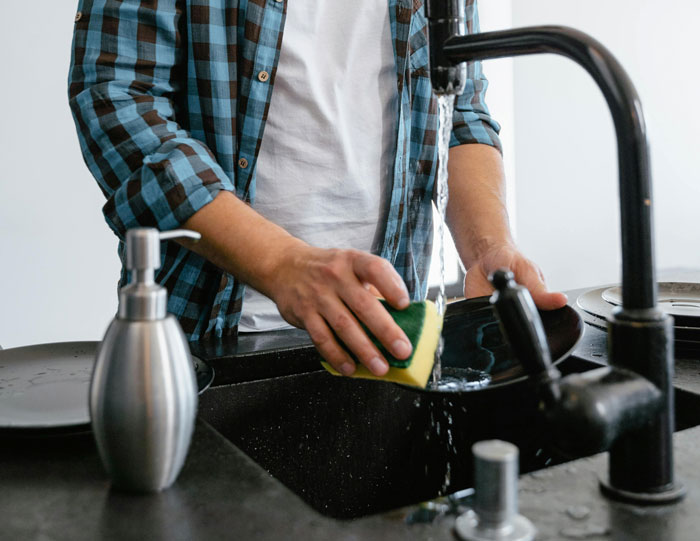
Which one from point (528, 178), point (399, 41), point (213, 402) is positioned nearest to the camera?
point (213, 402)

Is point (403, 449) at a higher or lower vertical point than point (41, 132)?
lower

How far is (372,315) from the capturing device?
719mm

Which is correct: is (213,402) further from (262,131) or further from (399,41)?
(399,41)

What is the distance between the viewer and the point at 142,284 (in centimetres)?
55

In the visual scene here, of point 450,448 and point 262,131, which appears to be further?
point 262,131

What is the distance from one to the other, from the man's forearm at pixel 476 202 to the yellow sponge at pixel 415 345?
515mm

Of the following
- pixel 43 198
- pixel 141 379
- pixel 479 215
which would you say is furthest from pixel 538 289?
pixel 43 198

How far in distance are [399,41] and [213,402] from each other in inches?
29.4

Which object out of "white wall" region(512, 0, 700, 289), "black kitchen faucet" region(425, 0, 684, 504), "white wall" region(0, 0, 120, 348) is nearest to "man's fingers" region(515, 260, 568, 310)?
"black kitchen faucet" region(425, 0, 684, 504)

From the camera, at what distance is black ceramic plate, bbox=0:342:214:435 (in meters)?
0.67

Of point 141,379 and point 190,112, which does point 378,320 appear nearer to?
point 141,379

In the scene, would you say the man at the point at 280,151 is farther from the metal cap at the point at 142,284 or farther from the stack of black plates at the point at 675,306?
the metal cap at the point at 142,284

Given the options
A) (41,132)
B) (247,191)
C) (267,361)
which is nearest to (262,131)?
(247,191)

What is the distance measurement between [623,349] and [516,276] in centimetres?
51
